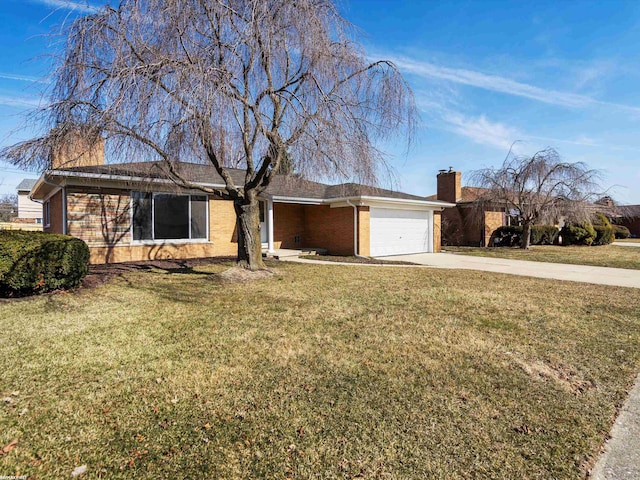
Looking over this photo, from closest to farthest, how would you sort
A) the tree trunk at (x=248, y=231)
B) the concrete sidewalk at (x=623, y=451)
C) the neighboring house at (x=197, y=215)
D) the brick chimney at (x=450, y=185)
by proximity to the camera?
the concrete sidewalk at (x=623, y=451), the tree trunk at (x=248, y=231), the neighboring house at (x=197, y=215), the brick chimney at (x=450, y=185)

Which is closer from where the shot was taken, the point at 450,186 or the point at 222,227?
the point at 222,227

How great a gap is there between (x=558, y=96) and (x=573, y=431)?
42.2ft

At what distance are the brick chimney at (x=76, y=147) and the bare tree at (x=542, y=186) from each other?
1767cm

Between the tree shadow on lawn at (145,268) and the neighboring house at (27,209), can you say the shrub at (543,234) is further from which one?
the neighboring house at (27,209)

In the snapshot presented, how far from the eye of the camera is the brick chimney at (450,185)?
22.0 m

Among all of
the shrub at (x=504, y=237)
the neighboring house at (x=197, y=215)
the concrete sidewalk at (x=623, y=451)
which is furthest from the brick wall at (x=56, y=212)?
the shrub at (x=504, y=237)

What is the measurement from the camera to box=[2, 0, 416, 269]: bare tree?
20.4 feet

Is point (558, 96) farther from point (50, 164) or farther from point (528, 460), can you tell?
point (50, 164)

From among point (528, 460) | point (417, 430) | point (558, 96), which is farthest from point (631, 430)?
point (558, 96)

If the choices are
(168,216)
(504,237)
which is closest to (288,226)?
(168,216)

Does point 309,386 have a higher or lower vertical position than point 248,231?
lower

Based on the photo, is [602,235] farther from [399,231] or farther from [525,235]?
[399,231]

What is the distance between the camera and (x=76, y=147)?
7.32 m

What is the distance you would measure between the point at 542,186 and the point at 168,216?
57.7 ft
